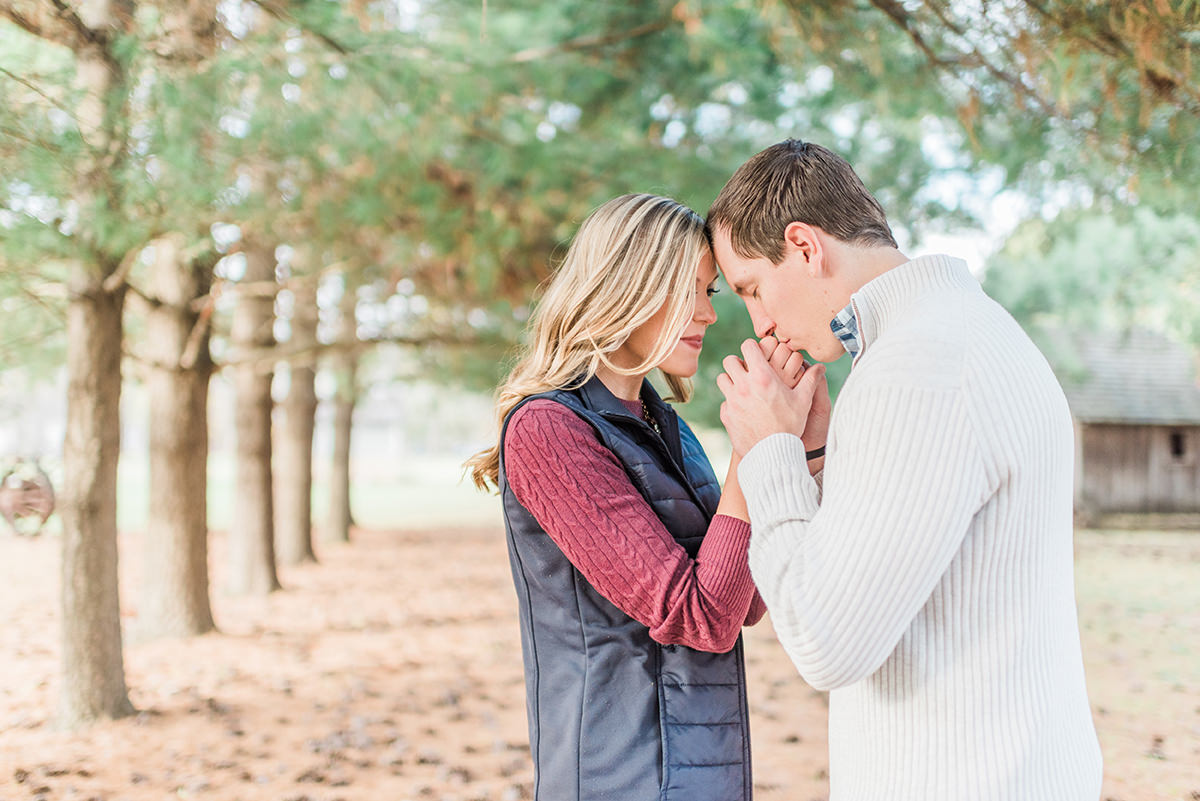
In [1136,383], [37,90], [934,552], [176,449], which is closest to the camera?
[934,552]

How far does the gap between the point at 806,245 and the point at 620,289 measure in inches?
Result: 17.1

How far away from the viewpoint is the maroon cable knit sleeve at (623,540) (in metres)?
1.54

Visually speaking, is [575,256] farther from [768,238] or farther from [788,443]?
[788,443]

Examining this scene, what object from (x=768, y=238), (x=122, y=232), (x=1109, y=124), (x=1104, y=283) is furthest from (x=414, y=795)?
(x=1104, y=283)

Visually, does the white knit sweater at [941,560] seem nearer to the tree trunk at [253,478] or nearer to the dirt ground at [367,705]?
the dirt ground at [367,705]

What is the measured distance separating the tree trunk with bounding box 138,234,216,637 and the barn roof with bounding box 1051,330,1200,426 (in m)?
18.5

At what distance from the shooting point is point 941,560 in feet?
3.87

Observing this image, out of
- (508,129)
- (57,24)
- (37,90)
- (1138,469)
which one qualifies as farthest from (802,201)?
(1138,469)

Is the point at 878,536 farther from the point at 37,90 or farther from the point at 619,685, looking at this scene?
the point at 37,90

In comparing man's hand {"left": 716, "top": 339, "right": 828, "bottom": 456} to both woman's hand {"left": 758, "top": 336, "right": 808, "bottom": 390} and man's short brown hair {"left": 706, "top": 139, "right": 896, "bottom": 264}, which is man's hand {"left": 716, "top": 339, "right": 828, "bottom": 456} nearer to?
woman's hand {"left": 758, "top": 336, "right": 808, "bottom": 390}

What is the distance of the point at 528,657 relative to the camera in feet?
6.02

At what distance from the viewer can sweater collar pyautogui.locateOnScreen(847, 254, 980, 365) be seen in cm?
141

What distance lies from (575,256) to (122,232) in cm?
371

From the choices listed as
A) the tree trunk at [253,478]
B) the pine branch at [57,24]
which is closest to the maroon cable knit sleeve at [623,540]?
the pine branch at [57,24]
